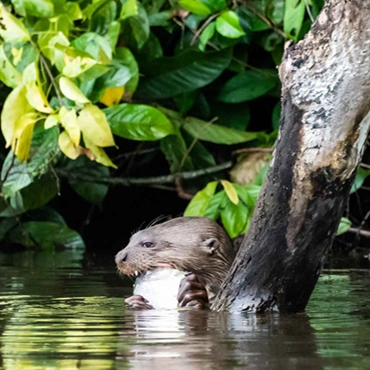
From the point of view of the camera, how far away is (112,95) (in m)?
5.91

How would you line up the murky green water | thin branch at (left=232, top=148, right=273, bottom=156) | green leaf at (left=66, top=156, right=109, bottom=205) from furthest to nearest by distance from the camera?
green leaf at (left=66, top=156, right=109, bottom=205)
thin branch at (left=232, top=148, right=273, bottom=156)
the murky green water

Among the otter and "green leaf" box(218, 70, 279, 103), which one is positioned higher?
"green leaf" box(218, 70, 279, 103)

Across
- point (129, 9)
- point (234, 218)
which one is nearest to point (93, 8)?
point (129, 9)

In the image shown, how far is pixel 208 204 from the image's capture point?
5.83 meters

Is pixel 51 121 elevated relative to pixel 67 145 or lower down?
elevated

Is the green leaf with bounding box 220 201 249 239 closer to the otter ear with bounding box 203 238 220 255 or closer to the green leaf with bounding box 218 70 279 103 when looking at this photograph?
the green leaf with bounding box 218 70 279 103

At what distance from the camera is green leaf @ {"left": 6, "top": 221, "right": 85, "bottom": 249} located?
6.94 metres

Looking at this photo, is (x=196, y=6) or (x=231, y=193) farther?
(x=196, y=6)

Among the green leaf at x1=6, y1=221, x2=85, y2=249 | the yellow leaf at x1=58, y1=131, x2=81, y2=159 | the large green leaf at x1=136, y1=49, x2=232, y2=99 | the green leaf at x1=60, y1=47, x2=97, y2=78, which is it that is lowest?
the green leaf at x1=6, y1=221, x2=85, y2=249

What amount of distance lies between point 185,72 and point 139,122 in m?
1.10

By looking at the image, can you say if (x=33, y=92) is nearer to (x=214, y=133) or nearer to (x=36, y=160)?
(x=36, y=160)

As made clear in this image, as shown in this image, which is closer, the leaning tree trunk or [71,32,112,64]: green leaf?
the leaning tree trunk

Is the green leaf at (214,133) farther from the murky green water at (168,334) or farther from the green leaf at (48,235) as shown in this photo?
the murky green water at (168,334)

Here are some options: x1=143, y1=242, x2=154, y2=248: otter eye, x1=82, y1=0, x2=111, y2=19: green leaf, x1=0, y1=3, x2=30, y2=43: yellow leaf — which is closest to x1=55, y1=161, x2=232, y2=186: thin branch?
x1=82, y1=0, x2=111, y2=19: green leaf
